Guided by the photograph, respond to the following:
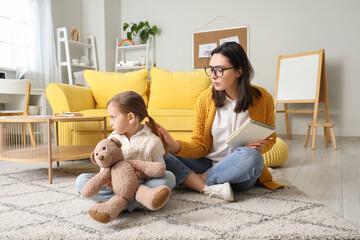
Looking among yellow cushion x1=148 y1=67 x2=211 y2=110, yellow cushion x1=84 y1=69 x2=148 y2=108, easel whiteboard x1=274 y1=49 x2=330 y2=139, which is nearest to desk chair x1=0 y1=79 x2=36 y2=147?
yellow cushion x1=84 y1=69 x2=148 y2=108

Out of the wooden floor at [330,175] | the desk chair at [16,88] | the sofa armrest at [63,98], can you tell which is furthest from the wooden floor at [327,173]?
the desk chair at [16,88]

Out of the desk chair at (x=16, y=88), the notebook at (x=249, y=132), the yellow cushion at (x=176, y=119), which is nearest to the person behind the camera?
the notebook at (x=249, y=132)

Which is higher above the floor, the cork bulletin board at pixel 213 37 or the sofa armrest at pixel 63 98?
the cork bulletin board at pixel 213 37

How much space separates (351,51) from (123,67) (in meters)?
3.17

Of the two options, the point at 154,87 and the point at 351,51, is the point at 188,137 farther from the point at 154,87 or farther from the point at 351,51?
the point at 351,51

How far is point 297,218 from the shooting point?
109cm

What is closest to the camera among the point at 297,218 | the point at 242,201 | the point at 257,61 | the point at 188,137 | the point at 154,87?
the point at 297,218

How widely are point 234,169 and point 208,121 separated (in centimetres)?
28

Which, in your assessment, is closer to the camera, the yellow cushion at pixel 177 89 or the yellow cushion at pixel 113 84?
the yellow cushion at pixel 177 89

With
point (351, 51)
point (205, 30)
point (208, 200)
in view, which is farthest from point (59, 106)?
point (351, 51)

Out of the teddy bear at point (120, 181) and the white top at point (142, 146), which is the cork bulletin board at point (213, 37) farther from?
the teddy bear at point (120, 181)

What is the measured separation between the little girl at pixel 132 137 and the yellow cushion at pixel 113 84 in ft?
5.48

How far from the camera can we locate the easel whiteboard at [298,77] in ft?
11.3

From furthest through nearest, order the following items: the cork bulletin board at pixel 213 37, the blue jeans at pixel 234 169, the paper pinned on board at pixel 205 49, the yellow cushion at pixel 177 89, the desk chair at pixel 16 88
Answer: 1. the paper pinned on board at pixel 205 49
2. the cork bulletin board at pixel 213 37
3. the desk chair at pixel 16 88
4. the yellow cushion at pixel 177 89
5. the blue jeans at pixel 234 169
